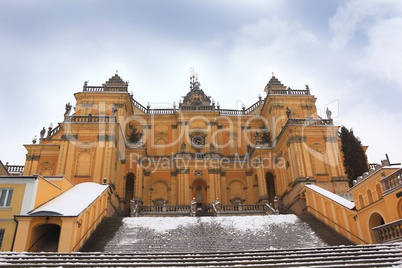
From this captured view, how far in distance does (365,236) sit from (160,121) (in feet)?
99.9

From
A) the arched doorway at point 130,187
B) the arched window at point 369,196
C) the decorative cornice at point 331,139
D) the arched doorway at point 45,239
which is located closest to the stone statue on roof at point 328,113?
the decorative cornice at point 331,139

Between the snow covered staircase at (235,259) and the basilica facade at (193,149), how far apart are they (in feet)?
44.8

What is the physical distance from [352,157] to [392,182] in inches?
810

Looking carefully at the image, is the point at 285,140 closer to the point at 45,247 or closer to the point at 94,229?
the point at 94,229

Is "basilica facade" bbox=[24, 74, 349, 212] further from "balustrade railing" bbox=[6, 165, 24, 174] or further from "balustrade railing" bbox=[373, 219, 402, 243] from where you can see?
"balustrade railing" bbox=[373, 219, 402, 243]

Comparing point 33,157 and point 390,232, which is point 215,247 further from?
point 33,157

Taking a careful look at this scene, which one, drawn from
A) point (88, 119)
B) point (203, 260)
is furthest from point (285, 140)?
point (203, 260)

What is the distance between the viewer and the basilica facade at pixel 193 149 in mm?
33062

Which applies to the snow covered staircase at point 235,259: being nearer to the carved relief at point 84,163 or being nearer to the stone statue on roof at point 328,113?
the carved relief at point 84,163

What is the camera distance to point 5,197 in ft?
64.8

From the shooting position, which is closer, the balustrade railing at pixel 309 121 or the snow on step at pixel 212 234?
the snow on step at pixel 212 234

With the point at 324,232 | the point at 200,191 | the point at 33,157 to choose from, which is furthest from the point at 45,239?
the point at 200,191

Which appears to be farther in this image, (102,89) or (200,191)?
(102,89)

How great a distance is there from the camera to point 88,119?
113 feet
